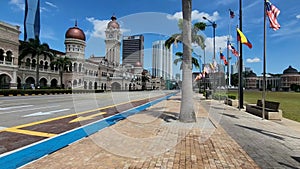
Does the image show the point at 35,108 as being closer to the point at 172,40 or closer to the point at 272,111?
the point at 172,40

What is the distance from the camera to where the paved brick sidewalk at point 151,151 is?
426 cm

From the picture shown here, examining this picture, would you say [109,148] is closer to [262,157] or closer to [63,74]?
[262,157]

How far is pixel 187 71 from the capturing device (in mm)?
8945

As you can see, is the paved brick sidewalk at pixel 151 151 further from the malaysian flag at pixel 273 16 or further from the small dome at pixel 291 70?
the small dome at pixel 291 70

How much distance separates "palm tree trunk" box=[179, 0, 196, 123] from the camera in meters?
8.84

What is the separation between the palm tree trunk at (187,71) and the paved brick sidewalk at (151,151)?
1.69m

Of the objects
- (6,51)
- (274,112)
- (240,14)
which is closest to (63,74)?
(6,51)

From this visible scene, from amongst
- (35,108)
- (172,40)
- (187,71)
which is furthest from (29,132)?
(172,40)

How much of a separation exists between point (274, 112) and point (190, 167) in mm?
8548

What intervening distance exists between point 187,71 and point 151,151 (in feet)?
15.6

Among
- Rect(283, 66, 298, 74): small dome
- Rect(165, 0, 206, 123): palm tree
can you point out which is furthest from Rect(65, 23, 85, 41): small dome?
Rect(283, 66, 298, 74): small dome

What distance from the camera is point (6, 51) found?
3922cm

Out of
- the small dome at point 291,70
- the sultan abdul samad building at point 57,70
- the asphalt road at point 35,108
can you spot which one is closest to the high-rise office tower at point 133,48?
the asphalt road at point 35,108

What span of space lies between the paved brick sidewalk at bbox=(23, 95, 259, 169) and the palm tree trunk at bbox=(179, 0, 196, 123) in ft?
5.54
